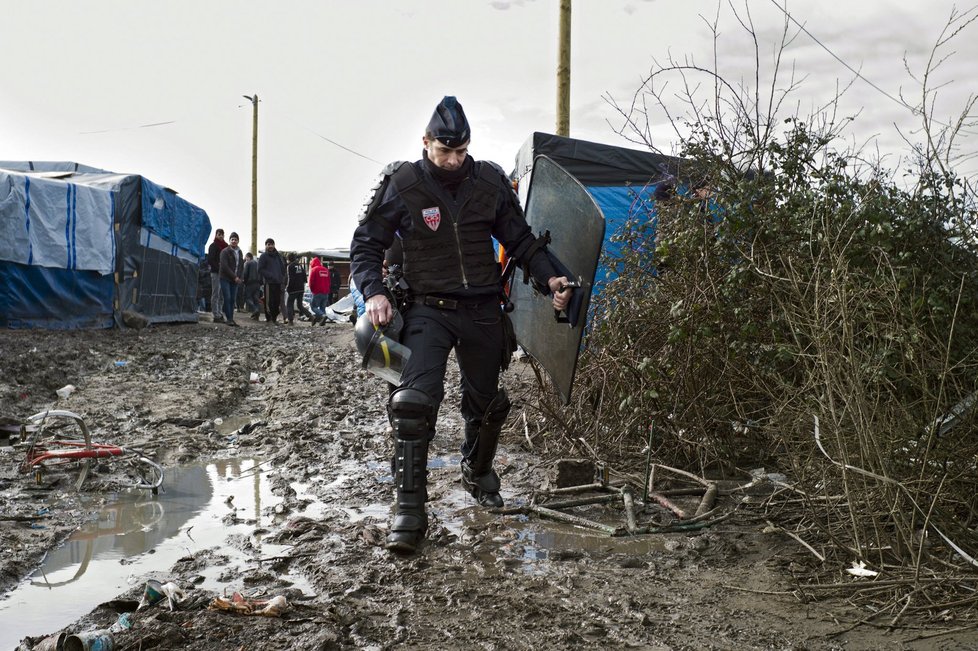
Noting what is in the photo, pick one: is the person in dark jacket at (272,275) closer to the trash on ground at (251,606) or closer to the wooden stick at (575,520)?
the wooden stick at (575,520)

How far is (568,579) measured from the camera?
324 cm

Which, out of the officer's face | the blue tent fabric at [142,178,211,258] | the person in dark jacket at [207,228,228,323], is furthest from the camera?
the person in dark jacket at [207,228,228,323]

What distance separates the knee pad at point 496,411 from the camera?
430 centimetres

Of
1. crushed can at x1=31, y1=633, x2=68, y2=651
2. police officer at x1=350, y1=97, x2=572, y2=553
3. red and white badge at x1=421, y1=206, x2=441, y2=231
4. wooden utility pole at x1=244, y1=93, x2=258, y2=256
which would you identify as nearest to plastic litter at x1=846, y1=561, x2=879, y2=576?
police officer at x1=350, y1=97, x2=572, y2=553

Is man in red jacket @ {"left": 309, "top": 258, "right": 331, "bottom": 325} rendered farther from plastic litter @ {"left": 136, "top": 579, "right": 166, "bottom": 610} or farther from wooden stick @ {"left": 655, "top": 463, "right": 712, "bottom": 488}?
plastic litter @ {"left": 136, "top": 579, "right": 166, "bottom": 610}

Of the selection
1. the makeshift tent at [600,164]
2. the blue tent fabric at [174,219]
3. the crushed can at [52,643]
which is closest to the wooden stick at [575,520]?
the crushed can at [52,643]

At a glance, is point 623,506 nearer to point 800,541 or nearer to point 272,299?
point 800,541

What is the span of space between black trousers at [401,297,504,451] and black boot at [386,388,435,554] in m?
0.07

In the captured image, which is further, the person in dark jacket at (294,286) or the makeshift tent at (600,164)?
the person in dark jacket at (294,286)

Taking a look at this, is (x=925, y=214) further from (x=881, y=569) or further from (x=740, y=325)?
(x=881, y=569)

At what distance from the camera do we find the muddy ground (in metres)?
2.71

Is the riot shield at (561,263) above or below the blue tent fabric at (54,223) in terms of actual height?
below

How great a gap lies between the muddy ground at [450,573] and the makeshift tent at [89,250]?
26.3 ft

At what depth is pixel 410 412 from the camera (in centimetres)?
384
